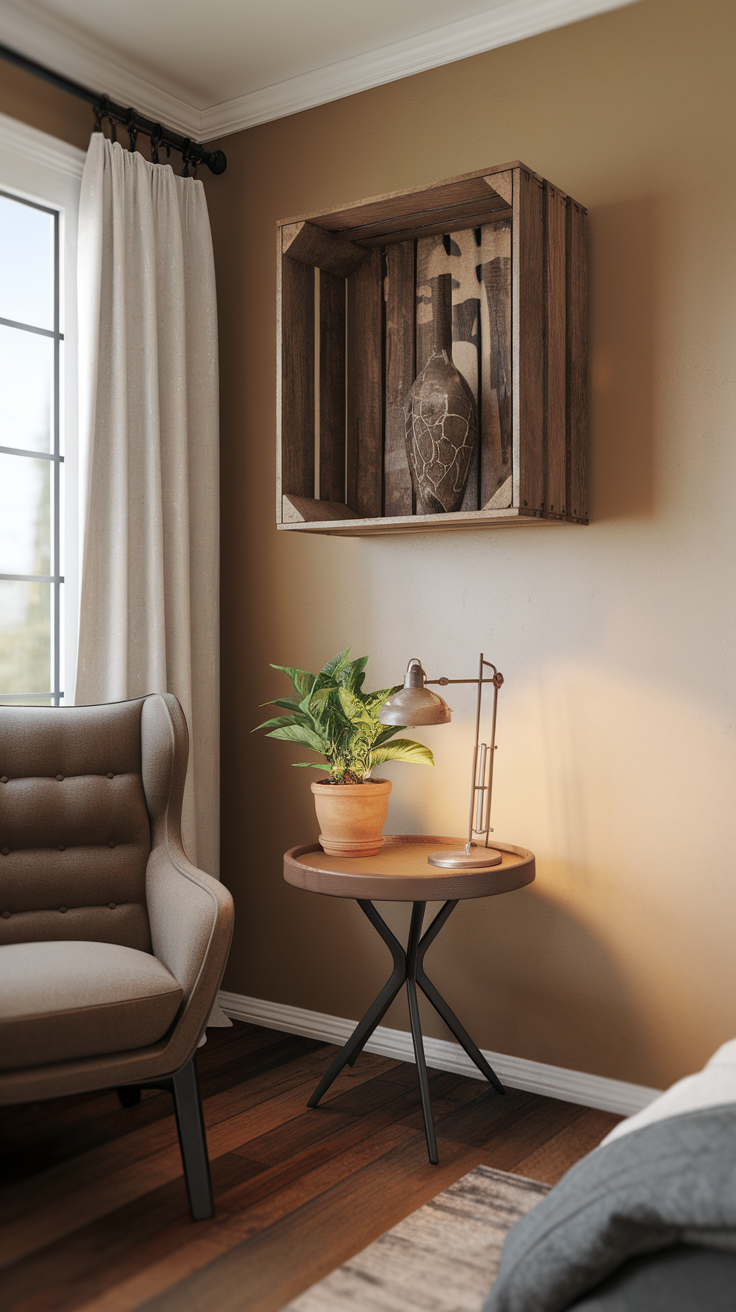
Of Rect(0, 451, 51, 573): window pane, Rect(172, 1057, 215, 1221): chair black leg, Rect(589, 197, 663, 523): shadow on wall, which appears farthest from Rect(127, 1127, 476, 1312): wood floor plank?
Rect(0, 451, 51, 573): window pane

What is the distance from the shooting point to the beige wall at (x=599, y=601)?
2.39 metres

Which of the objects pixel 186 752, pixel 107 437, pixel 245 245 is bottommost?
pixel 186 752

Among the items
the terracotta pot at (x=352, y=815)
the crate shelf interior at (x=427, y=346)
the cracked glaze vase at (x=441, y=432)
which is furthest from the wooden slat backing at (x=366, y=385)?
the terracotta pot at (x=352, y=815)

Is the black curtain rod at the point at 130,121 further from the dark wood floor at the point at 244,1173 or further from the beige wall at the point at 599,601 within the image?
the dark wood floor at the point at 244,1173

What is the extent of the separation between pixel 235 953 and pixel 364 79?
8.75 feet

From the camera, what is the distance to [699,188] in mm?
2391

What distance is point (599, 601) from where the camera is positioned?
2.56 m

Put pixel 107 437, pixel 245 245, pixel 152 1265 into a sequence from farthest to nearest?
1. pixel 245 245
2. pixel 107 437
3. pixel 152 1265

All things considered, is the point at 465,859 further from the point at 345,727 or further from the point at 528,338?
the point at 528,338

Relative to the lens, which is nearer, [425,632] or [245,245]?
[425,632]

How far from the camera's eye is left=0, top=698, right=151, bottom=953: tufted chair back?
92.4 inches

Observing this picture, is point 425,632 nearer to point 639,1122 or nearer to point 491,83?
point 491,83

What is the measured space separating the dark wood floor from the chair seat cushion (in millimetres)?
362

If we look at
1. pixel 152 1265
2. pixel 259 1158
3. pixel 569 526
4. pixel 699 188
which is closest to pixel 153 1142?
pixel 259 1158
